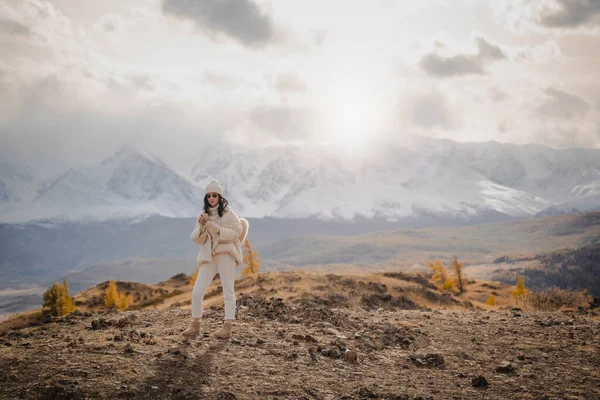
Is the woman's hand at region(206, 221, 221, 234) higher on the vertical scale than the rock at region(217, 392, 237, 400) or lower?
higher

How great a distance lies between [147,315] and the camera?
14.1m

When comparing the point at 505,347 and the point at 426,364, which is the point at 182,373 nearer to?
the point at 426,364

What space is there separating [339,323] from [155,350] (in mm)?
5136

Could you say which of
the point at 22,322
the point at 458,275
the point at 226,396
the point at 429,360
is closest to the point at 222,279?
the point at 226,396

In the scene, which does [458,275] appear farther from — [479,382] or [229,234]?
[229,234]

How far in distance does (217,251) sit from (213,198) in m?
1.14

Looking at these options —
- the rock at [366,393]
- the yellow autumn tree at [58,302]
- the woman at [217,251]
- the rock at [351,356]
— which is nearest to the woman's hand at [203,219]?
the woman at [217,251]

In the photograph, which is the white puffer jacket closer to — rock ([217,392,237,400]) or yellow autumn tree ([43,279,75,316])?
rock ([217,392,237,400])

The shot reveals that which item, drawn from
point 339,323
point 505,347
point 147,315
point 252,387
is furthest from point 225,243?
point 505,347

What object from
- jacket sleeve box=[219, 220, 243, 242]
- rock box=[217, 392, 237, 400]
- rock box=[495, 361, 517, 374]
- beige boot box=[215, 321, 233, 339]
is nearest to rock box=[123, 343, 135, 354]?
beige boot box=[215, 321, 233, 339]

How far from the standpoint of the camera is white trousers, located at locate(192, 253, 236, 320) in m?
9.82

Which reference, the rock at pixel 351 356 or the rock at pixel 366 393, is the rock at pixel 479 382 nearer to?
the rock at pixel 366 393

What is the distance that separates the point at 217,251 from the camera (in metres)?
9.80

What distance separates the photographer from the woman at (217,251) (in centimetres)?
978
